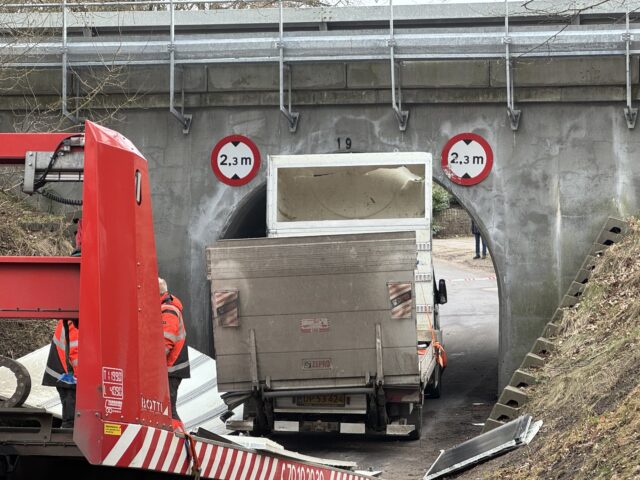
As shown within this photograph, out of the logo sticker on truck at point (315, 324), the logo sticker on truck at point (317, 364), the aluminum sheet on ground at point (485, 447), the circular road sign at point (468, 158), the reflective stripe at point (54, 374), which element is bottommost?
the aluminum sheet on ground at point (485, 447)

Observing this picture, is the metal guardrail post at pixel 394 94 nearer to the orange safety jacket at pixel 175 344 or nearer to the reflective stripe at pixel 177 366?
the orange safety jacket at pixel 175 344

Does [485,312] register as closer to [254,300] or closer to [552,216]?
[552,216]

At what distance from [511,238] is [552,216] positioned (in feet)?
2.30

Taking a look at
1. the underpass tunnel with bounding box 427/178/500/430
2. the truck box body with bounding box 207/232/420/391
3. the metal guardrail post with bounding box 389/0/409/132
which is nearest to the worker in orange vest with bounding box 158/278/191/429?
the truck box body with bounding box 207/232/420/391

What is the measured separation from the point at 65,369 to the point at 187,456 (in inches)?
54.4

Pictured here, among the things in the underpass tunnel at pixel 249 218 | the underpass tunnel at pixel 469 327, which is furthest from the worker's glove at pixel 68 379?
the underpass tunnel at pixel 249 218

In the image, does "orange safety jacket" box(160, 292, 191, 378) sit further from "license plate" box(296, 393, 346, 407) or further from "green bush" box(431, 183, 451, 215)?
"green bush" box(431, 183, 451, 215)

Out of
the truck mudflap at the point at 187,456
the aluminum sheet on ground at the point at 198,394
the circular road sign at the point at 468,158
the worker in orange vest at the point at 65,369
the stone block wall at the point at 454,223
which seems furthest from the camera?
the stone block wall at the point at 454,223

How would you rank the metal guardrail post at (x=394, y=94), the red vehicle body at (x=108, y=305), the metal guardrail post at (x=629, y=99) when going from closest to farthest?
1. the red vehicle body at (x=108, y=305)
2. the metal guardrail post at (x=629, y=99)
3. the metal guardrail post at (x=394, y=94)

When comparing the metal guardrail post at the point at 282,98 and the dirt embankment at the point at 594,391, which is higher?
the metal guardrail post at the point at 282,98

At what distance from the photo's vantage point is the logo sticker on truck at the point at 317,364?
13328 millimetres

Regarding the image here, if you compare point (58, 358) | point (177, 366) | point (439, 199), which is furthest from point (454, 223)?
point (58, 358)

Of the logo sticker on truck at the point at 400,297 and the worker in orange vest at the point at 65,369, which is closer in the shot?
the worker in orange vest at the point at 65,369

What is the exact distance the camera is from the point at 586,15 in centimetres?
1789
